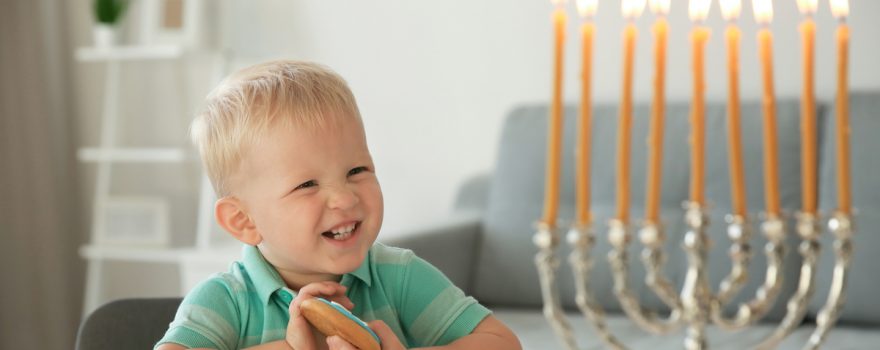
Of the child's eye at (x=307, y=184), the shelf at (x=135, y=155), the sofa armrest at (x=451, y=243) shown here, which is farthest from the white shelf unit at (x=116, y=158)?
the child's eye at (x=307, y=184)

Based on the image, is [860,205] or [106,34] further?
[106,34]

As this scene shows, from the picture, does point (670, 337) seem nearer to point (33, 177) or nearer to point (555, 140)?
point (555, 140)

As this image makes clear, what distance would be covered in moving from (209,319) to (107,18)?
2925 millimetres

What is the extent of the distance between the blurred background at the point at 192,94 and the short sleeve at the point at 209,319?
2241 mm

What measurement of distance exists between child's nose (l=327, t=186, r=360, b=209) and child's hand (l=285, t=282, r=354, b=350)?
0.22ft

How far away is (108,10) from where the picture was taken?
3662 mm

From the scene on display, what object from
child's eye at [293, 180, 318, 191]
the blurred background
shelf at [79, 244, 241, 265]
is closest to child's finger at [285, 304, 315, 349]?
child's eye at [293, 180, 318, 191]

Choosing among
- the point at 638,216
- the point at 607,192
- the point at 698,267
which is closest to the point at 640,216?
the point at 638,216

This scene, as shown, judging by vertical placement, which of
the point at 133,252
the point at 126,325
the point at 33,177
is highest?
the point at 126,325

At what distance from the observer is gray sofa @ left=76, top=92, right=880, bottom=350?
8.39 ft

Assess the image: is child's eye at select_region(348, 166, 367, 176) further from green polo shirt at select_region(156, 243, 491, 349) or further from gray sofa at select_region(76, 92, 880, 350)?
gray sofa at select_region(76, 92, 880, 350)

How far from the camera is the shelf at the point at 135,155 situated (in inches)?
142

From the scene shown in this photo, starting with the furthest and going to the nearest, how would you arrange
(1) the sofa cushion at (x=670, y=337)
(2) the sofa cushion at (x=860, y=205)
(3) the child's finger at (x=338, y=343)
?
(2) the sofa cushion at (x=860, y=205) → (1) the sofa cushion at (x=670, y=337) → (3) the child's finger at (x=338, y=343)

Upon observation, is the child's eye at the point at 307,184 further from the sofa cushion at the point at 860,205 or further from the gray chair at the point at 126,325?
the sofa cushion at the point at 860,205
